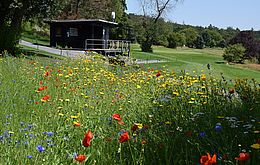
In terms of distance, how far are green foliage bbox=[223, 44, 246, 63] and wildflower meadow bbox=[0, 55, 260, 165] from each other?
3774cm

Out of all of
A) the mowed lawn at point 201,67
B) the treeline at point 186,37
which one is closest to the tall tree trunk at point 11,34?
the mowed lawn at point 201,67

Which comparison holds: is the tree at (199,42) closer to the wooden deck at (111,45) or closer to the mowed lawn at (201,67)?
the mowed lawn at (201,67)

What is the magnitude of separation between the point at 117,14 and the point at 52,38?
24.5 m

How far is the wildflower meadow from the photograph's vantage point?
2475 millimetres

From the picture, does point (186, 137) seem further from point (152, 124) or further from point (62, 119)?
point (62, 119)

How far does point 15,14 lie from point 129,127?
16.3m

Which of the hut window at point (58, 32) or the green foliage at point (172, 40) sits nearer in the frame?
the hut window at point (58, 32)

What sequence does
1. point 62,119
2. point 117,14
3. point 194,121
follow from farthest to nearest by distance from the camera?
point 117,14, point 62,119, point 194,121

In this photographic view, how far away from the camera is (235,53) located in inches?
1626

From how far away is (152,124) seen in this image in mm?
3426

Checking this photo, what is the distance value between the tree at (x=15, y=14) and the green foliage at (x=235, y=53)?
92.4 feet

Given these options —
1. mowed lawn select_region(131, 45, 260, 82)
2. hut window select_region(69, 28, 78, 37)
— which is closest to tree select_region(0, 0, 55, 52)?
mowed lawn select_region(131, 45, 260, 82)

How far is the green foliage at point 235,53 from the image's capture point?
1610 inches

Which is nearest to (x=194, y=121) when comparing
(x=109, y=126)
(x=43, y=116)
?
(x=109, y=126)
